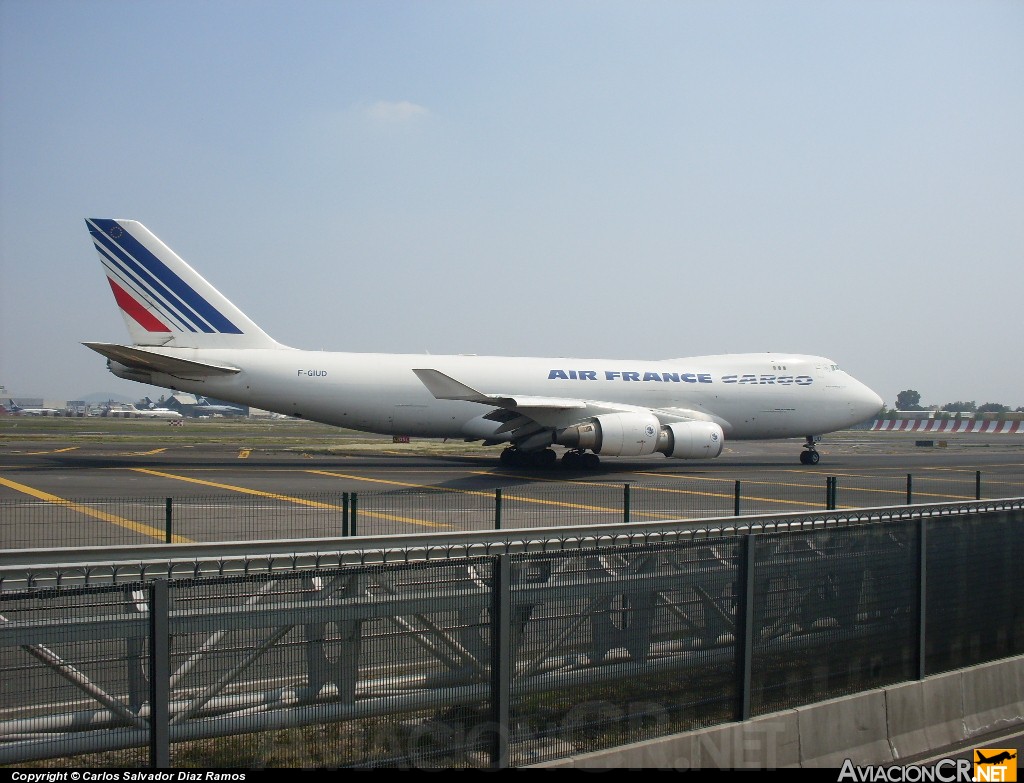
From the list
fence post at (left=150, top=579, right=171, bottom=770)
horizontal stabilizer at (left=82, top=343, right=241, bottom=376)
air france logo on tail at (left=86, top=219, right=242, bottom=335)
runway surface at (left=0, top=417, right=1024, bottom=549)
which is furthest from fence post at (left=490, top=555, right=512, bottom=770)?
air france logo on tail at (left=86, top=219, right=242, bottom=335)

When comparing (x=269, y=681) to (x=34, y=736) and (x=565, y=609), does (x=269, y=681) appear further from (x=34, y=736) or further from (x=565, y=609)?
(x=565, y=609)

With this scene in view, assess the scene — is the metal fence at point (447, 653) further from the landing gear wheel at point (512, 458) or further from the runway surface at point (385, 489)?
the landing gear wheel at point (512, 458)

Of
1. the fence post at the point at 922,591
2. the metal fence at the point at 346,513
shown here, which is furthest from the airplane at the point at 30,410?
the fence post at the point at 922,591

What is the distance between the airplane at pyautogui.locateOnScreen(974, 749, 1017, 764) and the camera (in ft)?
22.6

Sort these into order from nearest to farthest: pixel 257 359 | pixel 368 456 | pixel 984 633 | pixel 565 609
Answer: pixel 565 609, pixel 984 633, pixel 257 359, pixel 368 456

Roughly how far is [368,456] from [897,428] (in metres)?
83.6

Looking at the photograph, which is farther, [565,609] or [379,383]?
[379,383]

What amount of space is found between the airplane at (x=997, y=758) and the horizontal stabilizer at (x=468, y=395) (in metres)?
20.5

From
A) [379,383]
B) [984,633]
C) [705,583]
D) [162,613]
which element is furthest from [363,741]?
[379,383]

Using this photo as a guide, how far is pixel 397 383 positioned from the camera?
98.5 feet

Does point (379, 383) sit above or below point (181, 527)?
above

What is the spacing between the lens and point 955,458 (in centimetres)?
4234

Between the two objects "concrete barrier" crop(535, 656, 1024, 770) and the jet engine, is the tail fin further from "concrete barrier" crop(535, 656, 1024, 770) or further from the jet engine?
"concrete barrier" crop(535, 656, 1024, 770)

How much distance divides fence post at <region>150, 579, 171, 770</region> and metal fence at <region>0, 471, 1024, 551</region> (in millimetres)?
7050
